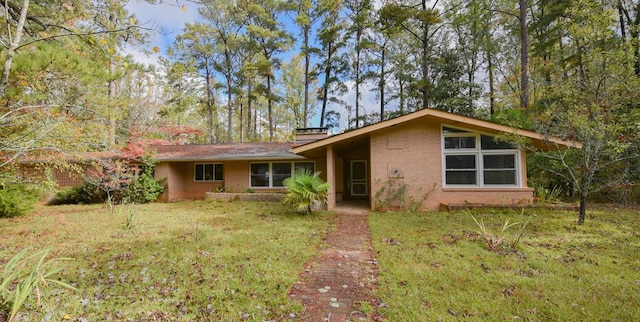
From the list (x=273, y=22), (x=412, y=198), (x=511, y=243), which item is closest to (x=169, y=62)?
(x=273, y=22)

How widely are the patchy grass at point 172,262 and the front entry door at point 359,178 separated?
6.39 metres

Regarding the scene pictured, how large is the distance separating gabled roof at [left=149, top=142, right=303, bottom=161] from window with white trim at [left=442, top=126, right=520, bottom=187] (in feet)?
23.6

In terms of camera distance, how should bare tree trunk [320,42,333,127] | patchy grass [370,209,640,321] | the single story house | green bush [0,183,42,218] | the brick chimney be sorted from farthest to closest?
bare tree trunk [320,42,333,127], the brick chimney, the single story house, green bush [0,183,42,218], patchy grass [370,209,640,321]

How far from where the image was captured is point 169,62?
24.6 m

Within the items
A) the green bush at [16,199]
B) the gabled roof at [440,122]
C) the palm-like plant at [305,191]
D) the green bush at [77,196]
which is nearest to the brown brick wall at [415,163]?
the gabled roof at [440,122]

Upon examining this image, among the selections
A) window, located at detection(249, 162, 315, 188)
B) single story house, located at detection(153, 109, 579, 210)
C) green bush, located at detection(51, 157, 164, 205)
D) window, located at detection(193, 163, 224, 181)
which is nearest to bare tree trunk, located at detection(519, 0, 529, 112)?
single story house, located at detection(153, 109, 579, 210)

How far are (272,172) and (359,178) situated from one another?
193 inches

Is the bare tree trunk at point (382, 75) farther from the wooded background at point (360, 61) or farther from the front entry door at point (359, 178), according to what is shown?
the front entry door at point (359, 178)

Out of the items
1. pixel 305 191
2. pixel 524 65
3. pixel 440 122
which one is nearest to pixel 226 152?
pixel 305 191

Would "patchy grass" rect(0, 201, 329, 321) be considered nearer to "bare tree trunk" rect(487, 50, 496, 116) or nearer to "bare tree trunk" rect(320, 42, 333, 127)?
"bare tree trunk" rect(320, 42, 333, 127)

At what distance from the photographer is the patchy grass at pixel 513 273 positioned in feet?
11.4

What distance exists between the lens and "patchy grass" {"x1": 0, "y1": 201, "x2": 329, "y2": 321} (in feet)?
11.7

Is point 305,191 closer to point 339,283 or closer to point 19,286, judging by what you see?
point 339,283

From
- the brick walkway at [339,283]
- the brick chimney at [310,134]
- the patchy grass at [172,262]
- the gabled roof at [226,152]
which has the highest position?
the brick chimney at [310,134]
